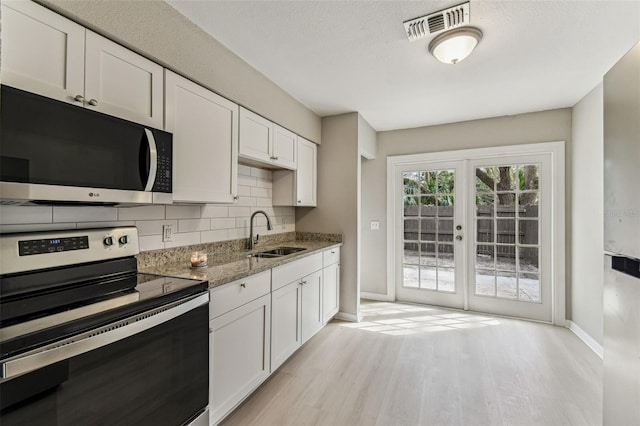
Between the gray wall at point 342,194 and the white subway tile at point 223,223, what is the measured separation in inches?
44.7

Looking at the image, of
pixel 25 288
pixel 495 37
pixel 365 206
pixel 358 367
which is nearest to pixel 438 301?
pixel 365 206

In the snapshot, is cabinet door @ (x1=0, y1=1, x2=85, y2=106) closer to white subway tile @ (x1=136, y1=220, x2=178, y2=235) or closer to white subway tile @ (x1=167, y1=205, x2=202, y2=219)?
white subway tile @ (x1=136, y1=220, x2=178, y2=235)

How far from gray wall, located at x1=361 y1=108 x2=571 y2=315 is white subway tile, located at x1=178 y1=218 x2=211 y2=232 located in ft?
7.84

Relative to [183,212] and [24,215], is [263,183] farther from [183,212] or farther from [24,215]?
[24,215]

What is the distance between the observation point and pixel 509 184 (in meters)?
3.41

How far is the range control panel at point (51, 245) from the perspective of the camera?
45.4 inches

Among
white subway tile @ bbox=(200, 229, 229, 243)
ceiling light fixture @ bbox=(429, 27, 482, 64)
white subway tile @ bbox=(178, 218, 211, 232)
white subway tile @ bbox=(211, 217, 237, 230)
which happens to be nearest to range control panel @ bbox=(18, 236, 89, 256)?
white subway tile @ bbox=(178, 218, 211, 232)

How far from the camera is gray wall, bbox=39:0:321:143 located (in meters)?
1.32

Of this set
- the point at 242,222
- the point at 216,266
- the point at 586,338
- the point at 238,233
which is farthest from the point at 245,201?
the point at 586,338

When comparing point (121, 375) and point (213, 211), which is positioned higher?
point (213, 211)

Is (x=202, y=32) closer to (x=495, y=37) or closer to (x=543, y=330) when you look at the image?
(x=495, y=37)

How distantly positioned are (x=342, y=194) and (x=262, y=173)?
37.0 inches

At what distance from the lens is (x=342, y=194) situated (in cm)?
332

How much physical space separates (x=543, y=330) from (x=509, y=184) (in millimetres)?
1630
